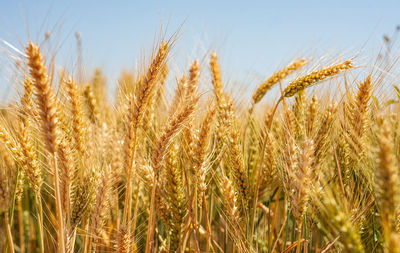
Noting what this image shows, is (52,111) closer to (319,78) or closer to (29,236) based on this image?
(319,78)

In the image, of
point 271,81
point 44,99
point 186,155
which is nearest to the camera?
point 44,99

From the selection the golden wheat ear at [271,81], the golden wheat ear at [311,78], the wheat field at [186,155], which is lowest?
the wheat field at [186,155]

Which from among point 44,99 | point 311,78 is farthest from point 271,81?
point 44,99

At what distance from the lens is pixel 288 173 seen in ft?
4.57

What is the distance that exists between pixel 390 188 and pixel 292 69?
1.43 m

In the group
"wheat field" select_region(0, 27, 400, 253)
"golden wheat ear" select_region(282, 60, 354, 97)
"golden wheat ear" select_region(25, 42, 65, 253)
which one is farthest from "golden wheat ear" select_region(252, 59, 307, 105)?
"golden wheat ear" select_region(25, 42, 65, 253)

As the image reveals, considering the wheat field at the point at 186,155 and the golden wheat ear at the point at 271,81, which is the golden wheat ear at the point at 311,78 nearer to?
the wheat field at the point at 186,155

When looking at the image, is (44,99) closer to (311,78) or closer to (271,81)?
(311,78)

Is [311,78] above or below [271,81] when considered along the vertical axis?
below

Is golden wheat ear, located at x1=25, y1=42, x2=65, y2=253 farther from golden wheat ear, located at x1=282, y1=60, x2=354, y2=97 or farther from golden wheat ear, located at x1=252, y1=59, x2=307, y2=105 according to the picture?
golden wheat ear, located at x1=252, y1=59, x2=307, y2=105

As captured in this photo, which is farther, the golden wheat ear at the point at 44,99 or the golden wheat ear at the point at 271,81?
the golden wheat ear at the point at 271,81

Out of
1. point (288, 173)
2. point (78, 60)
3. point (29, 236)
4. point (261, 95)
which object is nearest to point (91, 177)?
point (78, 60)

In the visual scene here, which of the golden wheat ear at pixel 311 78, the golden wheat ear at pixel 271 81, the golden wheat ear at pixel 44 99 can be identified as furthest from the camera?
the golden wheat ear at pixel 271 81

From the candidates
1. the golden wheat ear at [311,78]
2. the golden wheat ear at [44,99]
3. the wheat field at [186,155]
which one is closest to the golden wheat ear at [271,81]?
the wheat field at [186,155]
